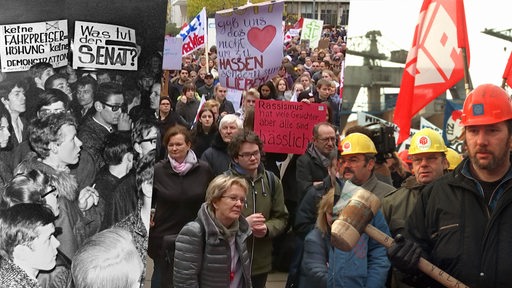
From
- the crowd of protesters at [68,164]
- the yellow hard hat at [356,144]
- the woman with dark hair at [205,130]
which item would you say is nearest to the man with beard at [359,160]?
the yellow hard hat at [356,144]

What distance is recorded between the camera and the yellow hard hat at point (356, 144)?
291 cm

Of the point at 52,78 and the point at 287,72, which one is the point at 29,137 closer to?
the point at 52,78

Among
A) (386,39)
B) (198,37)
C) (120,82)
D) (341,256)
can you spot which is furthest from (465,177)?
(198,37)

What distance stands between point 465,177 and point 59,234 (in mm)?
2131

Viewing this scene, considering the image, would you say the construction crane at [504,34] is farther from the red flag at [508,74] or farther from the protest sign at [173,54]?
the protest sign at [173,54]

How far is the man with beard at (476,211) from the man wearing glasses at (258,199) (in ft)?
9.25

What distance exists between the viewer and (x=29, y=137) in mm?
4398

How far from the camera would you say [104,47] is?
14.4 feet

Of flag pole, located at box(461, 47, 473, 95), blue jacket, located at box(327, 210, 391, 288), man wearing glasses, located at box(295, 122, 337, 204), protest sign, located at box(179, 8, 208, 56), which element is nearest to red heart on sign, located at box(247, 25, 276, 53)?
man wearing glasses, located at box(295, 122, 337, 204)

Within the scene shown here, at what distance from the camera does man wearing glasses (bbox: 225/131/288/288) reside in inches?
235

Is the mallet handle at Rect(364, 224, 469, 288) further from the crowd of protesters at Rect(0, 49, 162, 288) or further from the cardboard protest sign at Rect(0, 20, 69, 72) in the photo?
the cardboard protest sign at Rect(0, 20, 69, 72)

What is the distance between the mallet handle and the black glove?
0.02m

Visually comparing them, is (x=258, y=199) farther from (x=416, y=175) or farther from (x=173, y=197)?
(x=416, y=175)

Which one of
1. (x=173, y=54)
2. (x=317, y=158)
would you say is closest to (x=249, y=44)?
(x=317, y=158)
